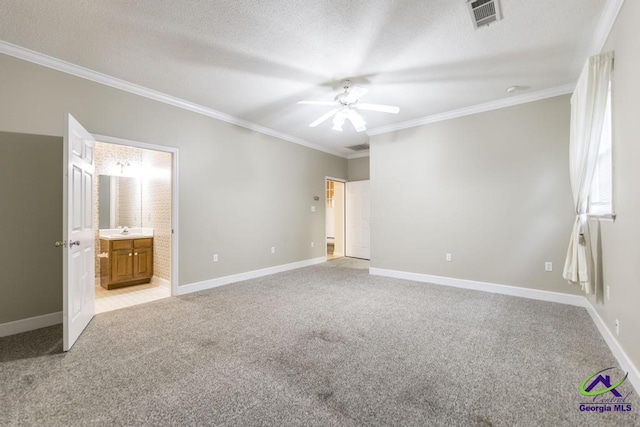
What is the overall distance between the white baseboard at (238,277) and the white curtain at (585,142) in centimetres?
424

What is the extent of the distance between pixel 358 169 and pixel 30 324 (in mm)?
6381

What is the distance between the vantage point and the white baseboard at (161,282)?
445 cm

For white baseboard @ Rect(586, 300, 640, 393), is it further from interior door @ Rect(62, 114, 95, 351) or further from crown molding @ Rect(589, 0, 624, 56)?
interior door @ Rect(62, 114, 95, 351)

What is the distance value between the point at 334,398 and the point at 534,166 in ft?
12.8

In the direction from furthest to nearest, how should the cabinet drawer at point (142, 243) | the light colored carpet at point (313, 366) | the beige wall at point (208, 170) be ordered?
the cabinet drawer at point (142, 243)
the beige wall at point (208, 170)
the light colored carpet at point (313, 366)

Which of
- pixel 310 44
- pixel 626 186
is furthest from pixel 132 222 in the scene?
pixel 626 186

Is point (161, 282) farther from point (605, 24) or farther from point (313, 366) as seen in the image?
point (605, 24)

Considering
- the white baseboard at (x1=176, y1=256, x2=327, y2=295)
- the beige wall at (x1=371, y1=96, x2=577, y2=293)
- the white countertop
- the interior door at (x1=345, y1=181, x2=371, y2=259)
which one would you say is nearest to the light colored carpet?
the white baseboard at (x1=176, y1=256, x2=327, y2=295)

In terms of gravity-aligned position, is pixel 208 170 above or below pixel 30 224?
above

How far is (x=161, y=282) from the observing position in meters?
4.60

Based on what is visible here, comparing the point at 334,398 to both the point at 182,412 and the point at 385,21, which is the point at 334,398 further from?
the point at 385,21

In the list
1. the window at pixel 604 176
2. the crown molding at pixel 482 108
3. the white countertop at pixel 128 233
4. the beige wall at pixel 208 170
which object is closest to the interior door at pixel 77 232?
the beige wall at pixel 208 170

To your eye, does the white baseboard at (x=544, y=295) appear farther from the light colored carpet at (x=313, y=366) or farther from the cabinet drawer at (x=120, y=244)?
the cabinet drawer at (x=120, y=244)

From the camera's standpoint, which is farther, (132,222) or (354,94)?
(132,222)
